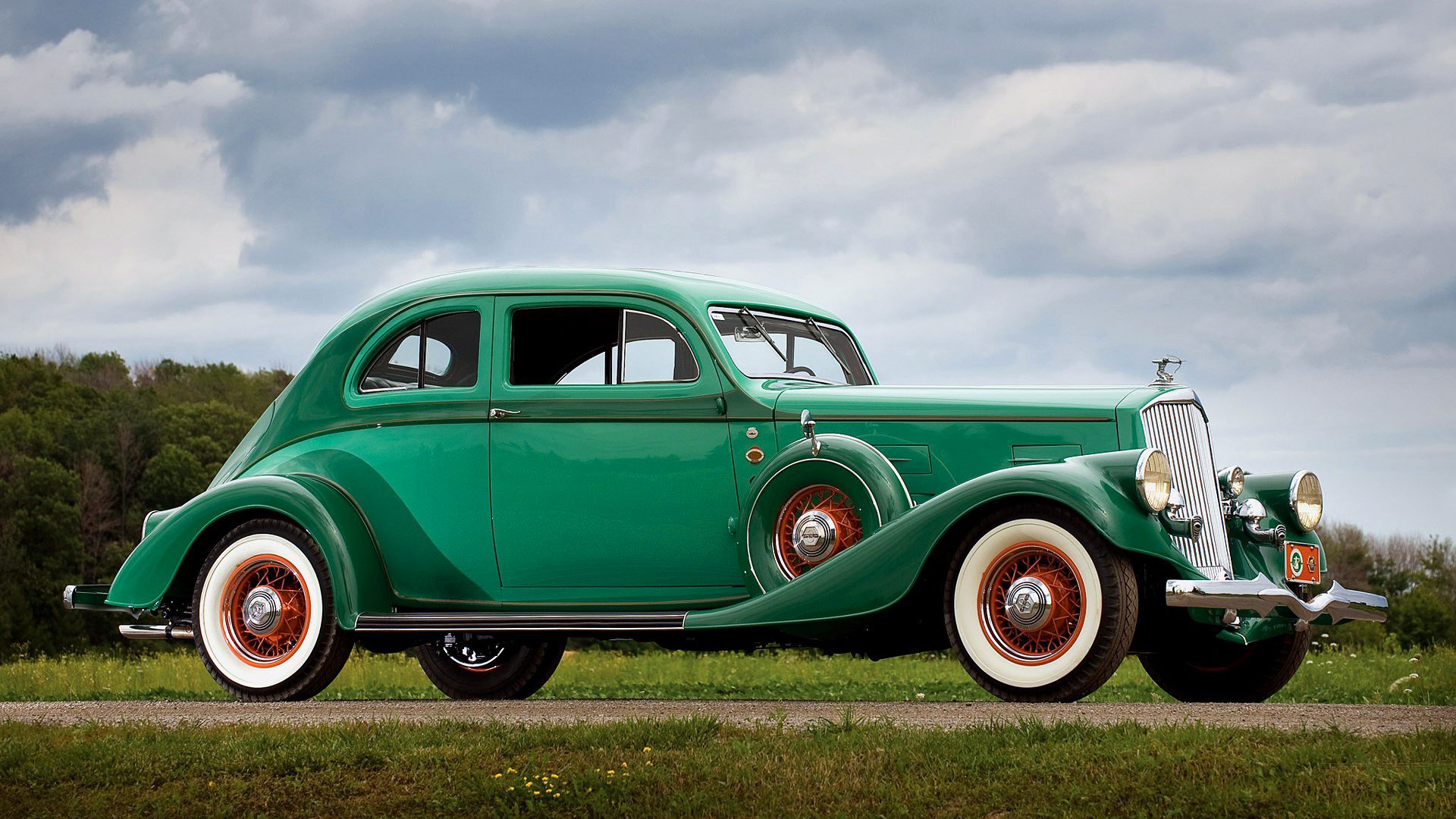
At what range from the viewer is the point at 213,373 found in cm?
5800

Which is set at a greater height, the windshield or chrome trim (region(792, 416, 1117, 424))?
the windshield

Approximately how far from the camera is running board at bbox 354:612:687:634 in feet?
25.5

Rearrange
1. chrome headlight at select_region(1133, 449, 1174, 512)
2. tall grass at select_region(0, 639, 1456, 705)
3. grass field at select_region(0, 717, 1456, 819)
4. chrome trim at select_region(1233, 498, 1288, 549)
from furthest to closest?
tall grass at select_region(0, 639, 1456, 705), chrome trim at select_region(1233, 498, 1288, 549), chrome headlight at select_region(1133, 449, 1174, 512), grass field at select_region(0, 717, 1456, 819)

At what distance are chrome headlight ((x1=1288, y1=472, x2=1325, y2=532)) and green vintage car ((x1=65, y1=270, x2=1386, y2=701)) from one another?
0.5 inches

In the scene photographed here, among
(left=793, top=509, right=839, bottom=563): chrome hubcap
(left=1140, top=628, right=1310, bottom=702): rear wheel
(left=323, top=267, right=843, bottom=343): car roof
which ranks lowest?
(left=1140, top=628, right=1310, bottom=702): rear wheel

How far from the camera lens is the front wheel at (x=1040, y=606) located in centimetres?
679

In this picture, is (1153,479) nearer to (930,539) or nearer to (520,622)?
(930,539)

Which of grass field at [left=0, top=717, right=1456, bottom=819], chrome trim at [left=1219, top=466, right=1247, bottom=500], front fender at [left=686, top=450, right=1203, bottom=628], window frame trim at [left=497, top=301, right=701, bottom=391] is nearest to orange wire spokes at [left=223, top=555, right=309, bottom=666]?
window frame trim at [left=497, top=301, right=701, bottom=391]

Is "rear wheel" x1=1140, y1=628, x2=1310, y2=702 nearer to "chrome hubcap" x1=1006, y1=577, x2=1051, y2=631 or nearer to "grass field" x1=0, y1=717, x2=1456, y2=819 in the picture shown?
"chrome hubcap" x1=1006, y1=577, x2=1051, y2=631

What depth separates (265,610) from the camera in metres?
8.73

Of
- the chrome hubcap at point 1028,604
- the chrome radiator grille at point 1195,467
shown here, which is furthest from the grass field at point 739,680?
the chrome hubcap at point 1028,604


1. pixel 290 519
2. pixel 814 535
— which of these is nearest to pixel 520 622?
pixel 290 519

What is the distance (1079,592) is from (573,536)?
2952mm

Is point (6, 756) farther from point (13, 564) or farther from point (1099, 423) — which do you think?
point (13, 564)
